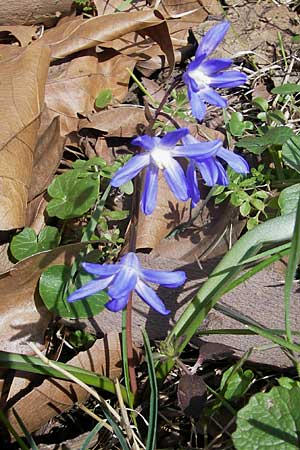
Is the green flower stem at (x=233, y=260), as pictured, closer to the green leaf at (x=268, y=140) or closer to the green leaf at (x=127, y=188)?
the green leaf at (x=268, y=140)

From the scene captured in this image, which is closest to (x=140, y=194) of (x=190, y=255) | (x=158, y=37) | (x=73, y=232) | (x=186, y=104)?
(x=190, y=255)

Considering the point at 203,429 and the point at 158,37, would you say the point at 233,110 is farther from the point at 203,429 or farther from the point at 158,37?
the point at 203,429

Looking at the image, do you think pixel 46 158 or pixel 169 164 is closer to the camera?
pixel 169 164

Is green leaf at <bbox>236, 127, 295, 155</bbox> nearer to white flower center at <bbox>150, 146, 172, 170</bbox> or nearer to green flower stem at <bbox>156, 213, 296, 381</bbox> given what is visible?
green flower stem at <bbox>156, 213, 296, 381</bbox>

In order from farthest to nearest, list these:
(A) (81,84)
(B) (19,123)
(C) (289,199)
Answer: (A) (81,84) < (B) (19,123) < (C) (289,199)

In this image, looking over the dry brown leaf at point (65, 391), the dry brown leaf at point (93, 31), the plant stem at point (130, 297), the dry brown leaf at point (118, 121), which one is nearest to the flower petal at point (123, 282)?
the plant stem at point (130, 297)

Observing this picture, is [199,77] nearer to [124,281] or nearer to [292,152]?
[124,281]

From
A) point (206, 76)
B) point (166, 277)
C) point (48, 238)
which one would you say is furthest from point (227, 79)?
point (48, 238)
